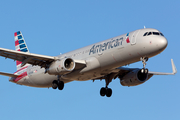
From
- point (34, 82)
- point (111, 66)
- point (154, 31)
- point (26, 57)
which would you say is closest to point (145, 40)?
point (154, 31)

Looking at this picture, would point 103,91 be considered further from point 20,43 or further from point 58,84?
point 20,43

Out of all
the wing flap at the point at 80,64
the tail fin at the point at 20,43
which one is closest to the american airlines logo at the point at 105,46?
the wing flap at the point at 80,64

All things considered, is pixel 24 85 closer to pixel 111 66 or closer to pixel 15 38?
pixel 15 38

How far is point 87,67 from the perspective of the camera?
139 ft

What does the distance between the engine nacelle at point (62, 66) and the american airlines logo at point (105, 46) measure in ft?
8.90

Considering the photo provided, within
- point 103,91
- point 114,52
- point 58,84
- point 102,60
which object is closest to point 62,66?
point 58,84

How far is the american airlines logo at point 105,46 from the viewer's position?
40.9m

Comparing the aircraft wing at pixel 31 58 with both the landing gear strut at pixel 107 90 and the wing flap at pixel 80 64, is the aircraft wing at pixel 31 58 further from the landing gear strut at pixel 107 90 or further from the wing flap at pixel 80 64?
the landing gear strut at pixel 107 90

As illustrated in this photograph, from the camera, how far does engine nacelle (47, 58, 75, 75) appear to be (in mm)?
41625

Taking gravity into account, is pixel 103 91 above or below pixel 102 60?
below

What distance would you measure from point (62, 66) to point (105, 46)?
17.4ft

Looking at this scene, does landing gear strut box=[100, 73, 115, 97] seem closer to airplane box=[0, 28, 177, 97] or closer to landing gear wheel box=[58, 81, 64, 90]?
airplane box=[0, 28, 177, 97]

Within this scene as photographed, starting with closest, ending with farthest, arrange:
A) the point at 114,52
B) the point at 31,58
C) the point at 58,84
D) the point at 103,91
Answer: the point at 114,52 < the point at 31,58 < the point at 58,84 < the point at 103,91

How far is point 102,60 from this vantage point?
41.5 m
